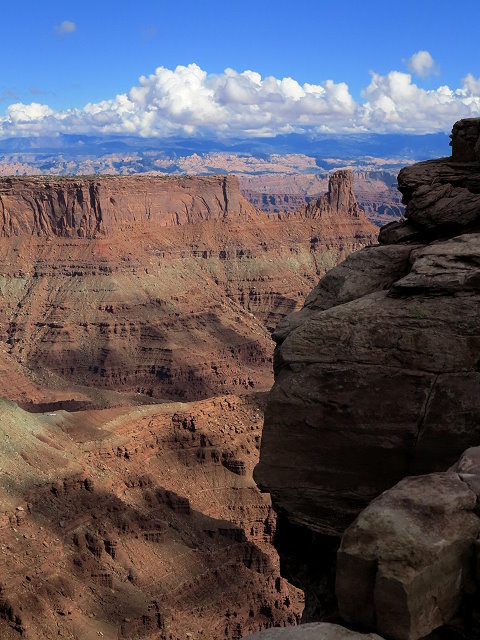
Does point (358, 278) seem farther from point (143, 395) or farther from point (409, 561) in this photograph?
point (143, 395)

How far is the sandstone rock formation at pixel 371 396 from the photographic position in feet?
53.5

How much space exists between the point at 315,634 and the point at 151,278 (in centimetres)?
11352

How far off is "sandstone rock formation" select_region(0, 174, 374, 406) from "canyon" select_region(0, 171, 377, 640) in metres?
0.30

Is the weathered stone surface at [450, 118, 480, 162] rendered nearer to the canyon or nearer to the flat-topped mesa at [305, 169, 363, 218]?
the canyon

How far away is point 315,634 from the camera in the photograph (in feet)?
40.7

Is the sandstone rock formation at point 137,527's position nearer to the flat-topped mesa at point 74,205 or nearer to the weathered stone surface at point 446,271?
the weathered stone surface at point 446,271

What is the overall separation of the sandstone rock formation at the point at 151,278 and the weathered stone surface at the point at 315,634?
7961 centimetres

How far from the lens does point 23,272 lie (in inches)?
4862

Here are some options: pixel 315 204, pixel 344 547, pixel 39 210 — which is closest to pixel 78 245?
pixel 39 210

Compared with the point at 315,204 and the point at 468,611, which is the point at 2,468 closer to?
the point at 468,611

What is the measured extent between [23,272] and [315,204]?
58142 millimetres

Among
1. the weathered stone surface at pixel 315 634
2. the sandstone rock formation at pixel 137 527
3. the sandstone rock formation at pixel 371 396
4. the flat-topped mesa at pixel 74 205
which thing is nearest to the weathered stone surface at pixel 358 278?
the sandstone rock formation at pixel 371 396

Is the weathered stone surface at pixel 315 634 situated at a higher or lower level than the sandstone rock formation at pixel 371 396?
lower

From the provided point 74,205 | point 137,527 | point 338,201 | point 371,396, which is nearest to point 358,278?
point 371,396
